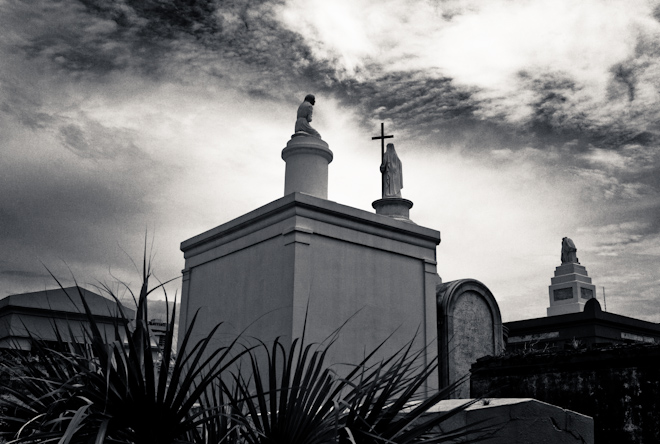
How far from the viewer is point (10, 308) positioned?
1557 centimetres

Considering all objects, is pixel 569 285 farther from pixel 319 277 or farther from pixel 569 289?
pixel 319 277

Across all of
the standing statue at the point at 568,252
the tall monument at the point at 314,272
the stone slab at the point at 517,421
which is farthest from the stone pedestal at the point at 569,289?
the stone slab at the point at 517,421

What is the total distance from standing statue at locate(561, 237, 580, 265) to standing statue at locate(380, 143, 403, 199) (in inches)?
419

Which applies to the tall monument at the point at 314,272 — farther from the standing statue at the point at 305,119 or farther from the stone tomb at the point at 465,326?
the stone tomb at the point at 465,326

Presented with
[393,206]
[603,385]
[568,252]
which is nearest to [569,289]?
[568,252]

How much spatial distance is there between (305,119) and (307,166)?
1.15 m

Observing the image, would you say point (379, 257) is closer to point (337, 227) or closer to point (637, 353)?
point (337, 227)

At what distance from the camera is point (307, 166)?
12.3 metres

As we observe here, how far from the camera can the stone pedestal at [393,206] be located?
1744 cm

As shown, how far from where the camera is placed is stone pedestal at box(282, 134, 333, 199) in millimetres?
12227

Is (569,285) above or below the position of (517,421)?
above

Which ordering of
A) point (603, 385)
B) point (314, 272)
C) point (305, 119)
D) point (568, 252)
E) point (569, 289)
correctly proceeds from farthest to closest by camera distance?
1. point (568, 252)
2. point (569, 289)
3. point (305, 119)
4. point (314, 272)
5. point (603, 385)

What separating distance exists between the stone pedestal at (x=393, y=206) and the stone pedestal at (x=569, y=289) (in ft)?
A: 33.2

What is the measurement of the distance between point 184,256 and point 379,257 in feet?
13.4
